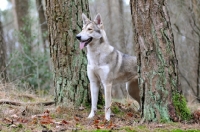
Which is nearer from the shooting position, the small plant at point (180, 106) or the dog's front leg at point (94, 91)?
the small plant at point (180, 106)

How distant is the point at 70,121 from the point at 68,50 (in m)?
1.65

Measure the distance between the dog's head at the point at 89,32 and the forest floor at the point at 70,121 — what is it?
138 cm

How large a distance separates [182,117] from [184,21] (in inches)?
380

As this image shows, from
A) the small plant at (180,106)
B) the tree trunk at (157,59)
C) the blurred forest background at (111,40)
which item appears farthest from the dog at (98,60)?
the blurred forest background at (111,40)

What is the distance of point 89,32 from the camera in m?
6.88

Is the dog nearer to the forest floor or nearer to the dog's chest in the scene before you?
the dog's chest

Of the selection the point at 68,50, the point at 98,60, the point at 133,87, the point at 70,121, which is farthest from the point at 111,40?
the point at 70,121

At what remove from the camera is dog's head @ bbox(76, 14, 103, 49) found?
22.2 ft

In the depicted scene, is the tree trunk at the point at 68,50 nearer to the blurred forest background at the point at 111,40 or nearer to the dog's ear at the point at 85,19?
the dog's ear at the point at 85,19

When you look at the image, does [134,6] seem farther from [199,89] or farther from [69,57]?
[199,89]

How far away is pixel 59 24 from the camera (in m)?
7.29

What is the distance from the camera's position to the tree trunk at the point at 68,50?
7.28m

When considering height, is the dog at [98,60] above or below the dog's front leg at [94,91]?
above

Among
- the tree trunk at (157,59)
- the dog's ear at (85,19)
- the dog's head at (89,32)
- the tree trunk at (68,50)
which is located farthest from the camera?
the tree trunk at (68,50)
